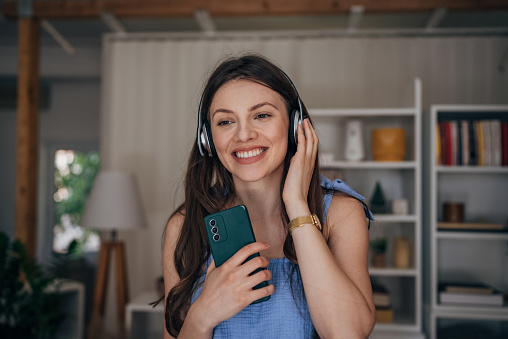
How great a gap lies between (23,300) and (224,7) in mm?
2428

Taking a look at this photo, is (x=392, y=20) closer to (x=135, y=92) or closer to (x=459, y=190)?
(x=459, y=190)

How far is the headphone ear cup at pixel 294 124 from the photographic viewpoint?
3.81 feet

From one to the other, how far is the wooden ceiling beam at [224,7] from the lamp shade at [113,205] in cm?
129

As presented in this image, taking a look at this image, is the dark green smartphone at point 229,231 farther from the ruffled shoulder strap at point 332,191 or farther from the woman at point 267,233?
the ruffled shoulder strap at point 332,191

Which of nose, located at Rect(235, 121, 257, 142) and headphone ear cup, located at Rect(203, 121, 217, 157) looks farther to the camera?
headphone ear cup, located at Rect(203, 121, 217, 157)

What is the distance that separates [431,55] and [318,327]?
137 inches

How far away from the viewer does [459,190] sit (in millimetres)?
3299

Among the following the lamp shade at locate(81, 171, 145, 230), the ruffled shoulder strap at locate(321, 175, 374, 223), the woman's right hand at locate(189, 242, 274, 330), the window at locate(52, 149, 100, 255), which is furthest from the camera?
the window at locate(52, 149, 100, 255)

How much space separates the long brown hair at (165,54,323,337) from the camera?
1146mm

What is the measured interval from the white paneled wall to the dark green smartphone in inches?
115

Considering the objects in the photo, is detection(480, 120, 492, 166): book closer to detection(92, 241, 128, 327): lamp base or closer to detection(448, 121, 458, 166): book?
detection(448, 121, 458, 166): book

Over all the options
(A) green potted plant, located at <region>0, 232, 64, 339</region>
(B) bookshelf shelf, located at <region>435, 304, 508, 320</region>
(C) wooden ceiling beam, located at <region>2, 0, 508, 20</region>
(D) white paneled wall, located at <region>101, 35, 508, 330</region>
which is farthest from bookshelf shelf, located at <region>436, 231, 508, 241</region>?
(A) green potted plant, located at <region>0, 232, 64, 339</region>

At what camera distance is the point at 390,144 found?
3.05 metres

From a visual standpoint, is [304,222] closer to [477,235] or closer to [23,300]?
[477,235]
